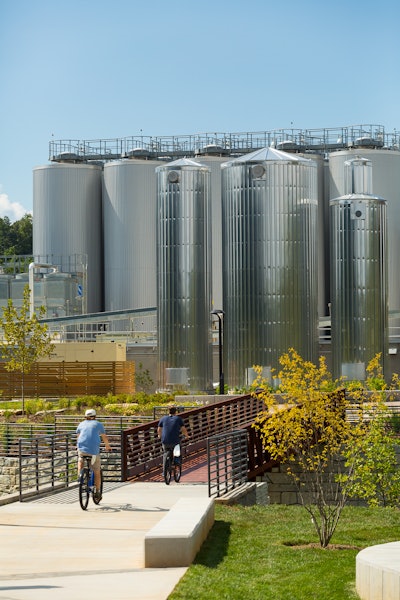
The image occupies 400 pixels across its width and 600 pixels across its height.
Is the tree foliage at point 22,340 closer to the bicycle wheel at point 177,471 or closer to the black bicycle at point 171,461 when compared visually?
the bicycle wheel at point 177,471

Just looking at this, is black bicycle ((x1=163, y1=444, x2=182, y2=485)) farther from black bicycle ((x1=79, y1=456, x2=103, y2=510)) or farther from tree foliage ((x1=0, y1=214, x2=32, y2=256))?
tree foliage ((x1=0, y1=214, x2=32, y2=256))

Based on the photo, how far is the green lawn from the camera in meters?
12.3

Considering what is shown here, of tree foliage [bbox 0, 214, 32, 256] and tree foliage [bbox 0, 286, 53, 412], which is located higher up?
tree foliage [bbox 0, 214, 32, 256]

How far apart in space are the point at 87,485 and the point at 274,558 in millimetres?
5483

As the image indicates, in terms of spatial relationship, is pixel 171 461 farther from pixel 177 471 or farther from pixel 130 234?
pixel 130 234

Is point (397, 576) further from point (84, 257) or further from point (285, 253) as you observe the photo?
point (84, 257)

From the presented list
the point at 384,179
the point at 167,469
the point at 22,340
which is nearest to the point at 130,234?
the point at 384,179

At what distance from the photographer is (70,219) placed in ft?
260

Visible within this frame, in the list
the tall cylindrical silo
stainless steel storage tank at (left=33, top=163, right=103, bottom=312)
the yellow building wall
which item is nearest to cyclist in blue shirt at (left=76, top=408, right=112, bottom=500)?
the tall cylindrical silo

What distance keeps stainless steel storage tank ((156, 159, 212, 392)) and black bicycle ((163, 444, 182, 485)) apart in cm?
3004

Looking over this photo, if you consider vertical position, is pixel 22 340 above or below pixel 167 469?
above

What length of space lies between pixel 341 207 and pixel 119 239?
26.5 metres

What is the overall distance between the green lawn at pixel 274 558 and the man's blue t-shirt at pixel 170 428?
2.98 meters

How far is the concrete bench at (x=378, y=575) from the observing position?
1129 cm
